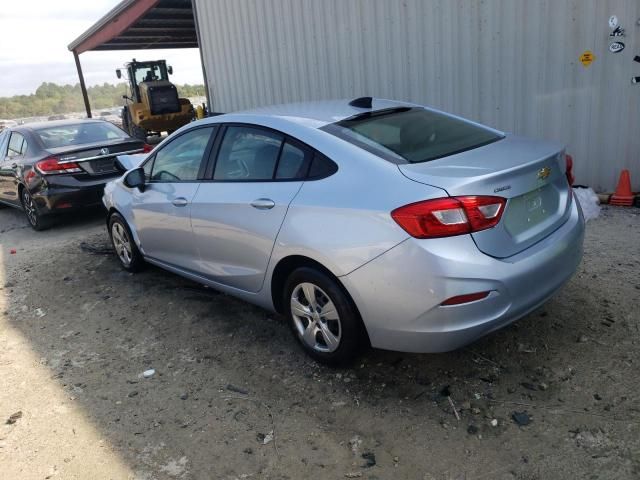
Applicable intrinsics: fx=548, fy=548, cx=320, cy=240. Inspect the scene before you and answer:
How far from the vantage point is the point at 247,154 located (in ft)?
12.3

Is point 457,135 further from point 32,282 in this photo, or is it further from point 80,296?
point 32,282

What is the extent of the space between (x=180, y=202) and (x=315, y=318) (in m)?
1.57

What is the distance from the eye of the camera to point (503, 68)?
672 centimetres

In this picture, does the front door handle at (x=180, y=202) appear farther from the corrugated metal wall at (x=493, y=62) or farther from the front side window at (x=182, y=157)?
the corrugated metal wall at (x=493, y=62)

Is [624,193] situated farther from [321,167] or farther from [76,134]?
[76,134]

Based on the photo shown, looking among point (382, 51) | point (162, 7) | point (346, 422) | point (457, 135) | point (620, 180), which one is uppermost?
point (162, 7)

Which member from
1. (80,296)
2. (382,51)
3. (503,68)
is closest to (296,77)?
(382,51)

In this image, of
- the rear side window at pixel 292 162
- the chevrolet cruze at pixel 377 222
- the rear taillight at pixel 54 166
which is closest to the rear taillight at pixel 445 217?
the chevrolet cruze at pixel 377 222

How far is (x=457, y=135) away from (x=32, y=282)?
4483 millimetres

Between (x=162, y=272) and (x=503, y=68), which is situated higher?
(x=503, y=68)

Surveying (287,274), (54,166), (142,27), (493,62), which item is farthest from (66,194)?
(142,27)

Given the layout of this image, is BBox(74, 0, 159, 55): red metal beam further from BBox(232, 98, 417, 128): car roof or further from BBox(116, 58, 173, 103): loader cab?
BBox(232, 98, 417, 128): car roof

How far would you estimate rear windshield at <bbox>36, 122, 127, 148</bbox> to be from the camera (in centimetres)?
772

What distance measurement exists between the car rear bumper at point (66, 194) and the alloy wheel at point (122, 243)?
6.58 ft
